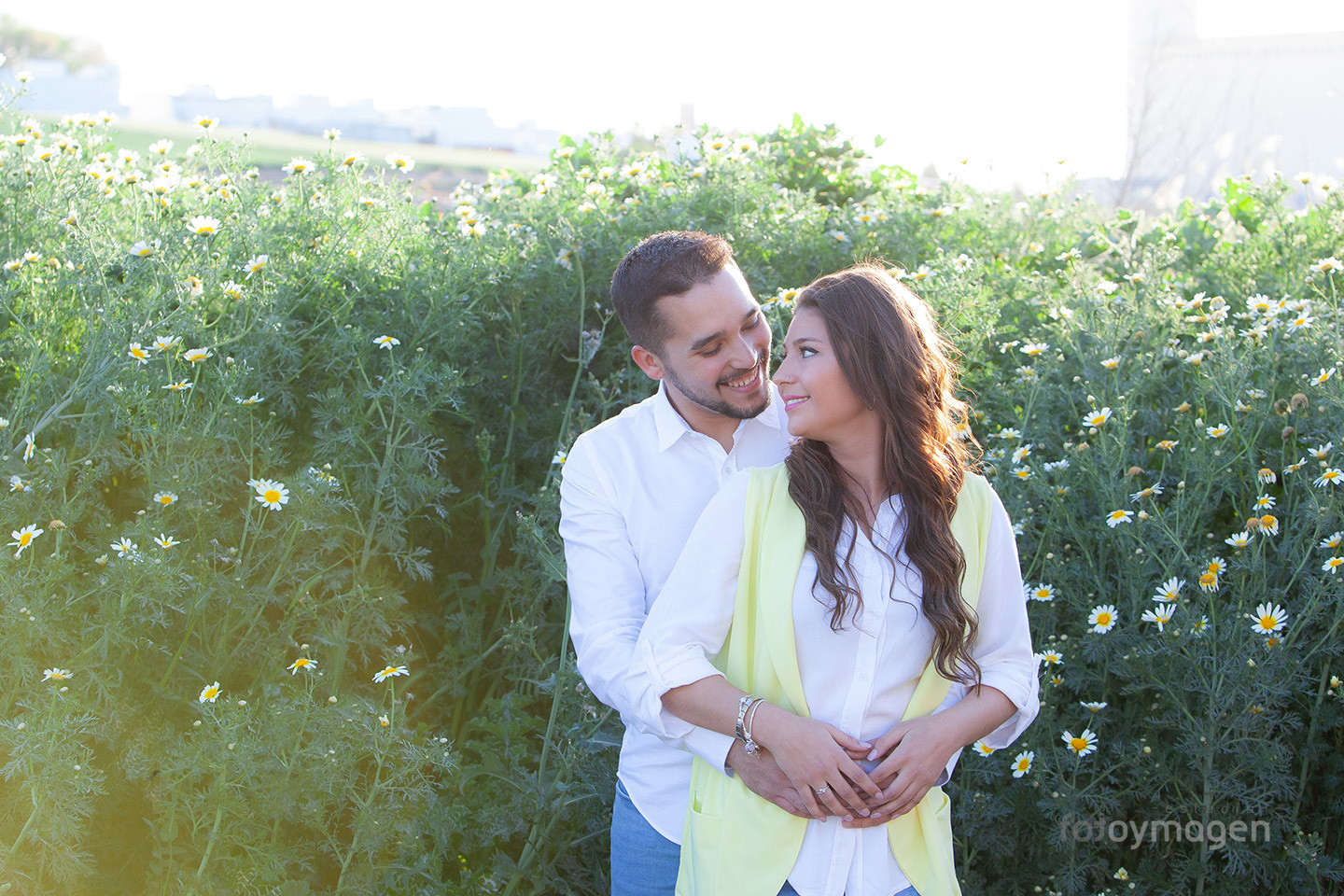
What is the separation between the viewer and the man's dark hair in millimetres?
2438

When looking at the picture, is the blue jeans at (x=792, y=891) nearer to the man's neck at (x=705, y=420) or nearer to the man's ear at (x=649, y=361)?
the man's neck at (x=705, y=420)

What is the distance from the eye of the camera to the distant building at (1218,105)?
16984mm

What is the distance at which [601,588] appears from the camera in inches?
85.0

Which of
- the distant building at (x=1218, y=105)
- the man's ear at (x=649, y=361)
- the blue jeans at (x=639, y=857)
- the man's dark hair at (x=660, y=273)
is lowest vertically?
the blue jeans at (x=639, y=857)

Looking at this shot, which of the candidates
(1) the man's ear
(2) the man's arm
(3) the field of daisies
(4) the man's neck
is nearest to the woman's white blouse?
(2) the man's arm

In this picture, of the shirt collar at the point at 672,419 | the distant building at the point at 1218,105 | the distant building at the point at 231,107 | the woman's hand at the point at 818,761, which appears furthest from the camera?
the distant building at the point at 231,107

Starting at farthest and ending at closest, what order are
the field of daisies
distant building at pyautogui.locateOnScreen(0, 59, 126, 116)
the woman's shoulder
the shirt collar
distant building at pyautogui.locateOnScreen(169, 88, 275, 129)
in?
distant building at pyautogui.locateOnScreen(169, 88, 275, 129), distant building at pyautogui.locateOnScreen(0, 59, 126, 116), the field of daisies, the shirt collar, the woman's shoulder

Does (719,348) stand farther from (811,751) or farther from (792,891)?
(792,891)

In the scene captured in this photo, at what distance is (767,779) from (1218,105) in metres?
20.5

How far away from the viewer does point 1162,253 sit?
4008mm

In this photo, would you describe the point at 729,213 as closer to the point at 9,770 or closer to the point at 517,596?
the point at 517,596

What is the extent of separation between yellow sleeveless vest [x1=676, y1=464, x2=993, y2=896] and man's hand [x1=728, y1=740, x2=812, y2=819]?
0.04 meters

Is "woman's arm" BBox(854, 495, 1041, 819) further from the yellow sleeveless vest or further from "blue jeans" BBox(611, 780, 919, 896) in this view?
"blue jeans" BBox(611, 780, 919, 896)

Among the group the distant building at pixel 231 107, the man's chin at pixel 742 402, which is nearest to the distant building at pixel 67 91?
the distant building at pixel 231 107
